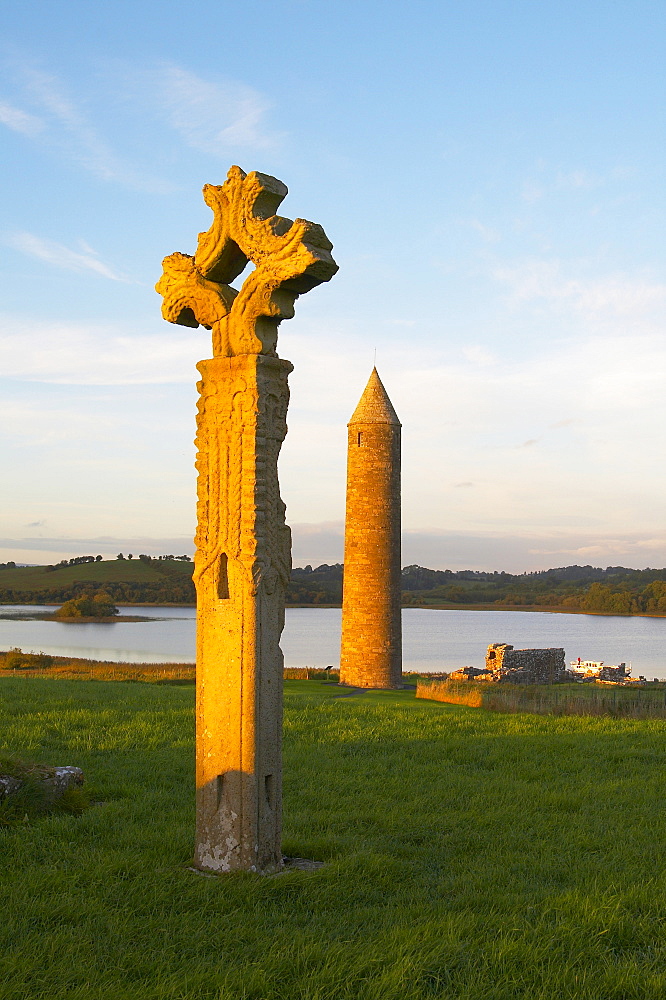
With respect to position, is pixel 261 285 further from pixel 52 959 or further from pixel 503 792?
pixel 503 792

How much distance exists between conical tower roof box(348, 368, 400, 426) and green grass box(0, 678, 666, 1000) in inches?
569

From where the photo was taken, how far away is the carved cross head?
5676 millimetres

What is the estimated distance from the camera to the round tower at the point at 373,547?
23641 millimetres

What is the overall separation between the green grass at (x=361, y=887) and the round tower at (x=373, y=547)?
13.5 m

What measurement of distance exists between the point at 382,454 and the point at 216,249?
17619mm

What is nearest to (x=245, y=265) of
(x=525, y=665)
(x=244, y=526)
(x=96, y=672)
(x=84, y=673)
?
(x=244, y=526)

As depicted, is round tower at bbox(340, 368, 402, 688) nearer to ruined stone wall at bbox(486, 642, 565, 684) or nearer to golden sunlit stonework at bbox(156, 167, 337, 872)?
ruined stone wall at bbox(486, 642, 565, 684)

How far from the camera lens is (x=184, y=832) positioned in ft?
20.8

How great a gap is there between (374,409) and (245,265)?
17.6m

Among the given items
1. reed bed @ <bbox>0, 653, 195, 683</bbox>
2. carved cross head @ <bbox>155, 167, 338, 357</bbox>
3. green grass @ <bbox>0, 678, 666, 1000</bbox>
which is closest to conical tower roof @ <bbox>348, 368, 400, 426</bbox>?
reed bed @ <bbox>0, 653, 195, 683</bbox>

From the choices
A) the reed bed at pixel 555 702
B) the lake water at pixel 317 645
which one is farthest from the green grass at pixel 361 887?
the lake water at pixel 317 645

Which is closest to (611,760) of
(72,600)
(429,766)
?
(429,766)

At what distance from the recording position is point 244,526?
5785mm

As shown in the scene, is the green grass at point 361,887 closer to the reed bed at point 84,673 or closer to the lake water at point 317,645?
the reed bed at point 84,673
